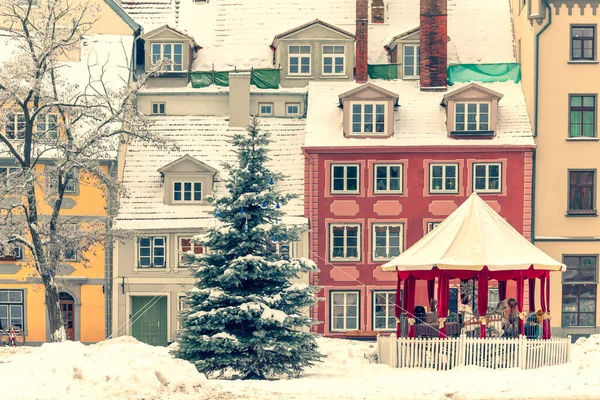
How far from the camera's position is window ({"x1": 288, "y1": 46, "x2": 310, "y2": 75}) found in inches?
2207

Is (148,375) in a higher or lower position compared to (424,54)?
lower

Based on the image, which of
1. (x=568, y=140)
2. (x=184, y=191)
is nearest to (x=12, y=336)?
(x=184, y=191)

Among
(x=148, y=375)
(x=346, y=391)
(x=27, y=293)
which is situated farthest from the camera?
(x=27, y=293)

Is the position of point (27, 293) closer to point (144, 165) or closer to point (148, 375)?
point (144, 165)

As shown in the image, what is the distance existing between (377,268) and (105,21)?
1466 centimetres

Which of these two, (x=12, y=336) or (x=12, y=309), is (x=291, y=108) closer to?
(x=12, y=309)

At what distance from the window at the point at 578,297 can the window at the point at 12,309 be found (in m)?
19.7

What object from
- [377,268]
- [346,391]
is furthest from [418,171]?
[346,391]

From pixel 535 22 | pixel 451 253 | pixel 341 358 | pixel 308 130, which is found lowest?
pixel 341 358

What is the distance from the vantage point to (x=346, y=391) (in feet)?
104

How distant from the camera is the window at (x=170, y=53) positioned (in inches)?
2216

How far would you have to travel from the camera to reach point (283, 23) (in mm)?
58125

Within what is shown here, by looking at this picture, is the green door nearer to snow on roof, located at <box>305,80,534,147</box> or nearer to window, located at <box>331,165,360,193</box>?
window, located at <box>331,165,360,193</box>

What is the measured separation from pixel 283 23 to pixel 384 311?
44.0 ft
